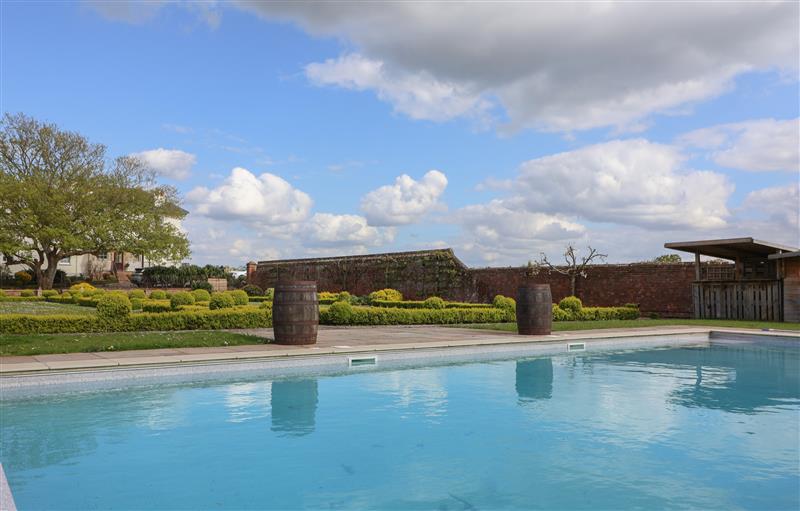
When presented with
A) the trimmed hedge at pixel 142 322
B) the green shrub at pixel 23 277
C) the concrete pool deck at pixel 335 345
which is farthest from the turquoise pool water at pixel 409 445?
the green shrub at pixel 23 277

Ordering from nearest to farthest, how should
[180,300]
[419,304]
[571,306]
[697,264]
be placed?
[180,300] < [571,306] < [697,264] < [419,304]

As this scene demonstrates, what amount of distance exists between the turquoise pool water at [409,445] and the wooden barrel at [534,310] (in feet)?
16.1

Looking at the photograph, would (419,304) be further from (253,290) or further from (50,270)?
(50,270)

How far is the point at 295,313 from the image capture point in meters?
10.9

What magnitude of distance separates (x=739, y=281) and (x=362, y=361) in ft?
50.5

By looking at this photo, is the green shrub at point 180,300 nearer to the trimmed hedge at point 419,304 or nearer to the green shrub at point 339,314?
the green shrub at point 339,314

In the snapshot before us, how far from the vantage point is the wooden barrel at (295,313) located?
10931 millimetres

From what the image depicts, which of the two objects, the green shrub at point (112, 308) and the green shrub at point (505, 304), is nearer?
the green shrub at point (112, 308)

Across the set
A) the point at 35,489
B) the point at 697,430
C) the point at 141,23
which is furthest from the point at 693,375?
the point at 141,23

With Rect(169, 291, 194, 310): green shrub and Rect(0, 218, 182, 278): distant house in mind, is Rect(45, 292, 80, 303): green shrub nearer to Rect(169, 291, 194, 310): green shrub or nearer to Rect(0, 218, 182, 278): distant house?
Rect(169, 291, 194, 310): green shrub

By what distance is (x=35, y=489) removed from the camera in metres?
4.40

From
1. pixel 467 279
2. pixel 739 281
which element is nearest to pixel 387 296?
pixel 467 279

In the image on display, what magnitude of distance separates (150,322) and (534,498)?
11.1 meters

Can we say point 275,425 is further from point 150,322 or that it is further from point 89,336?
point 150,322
